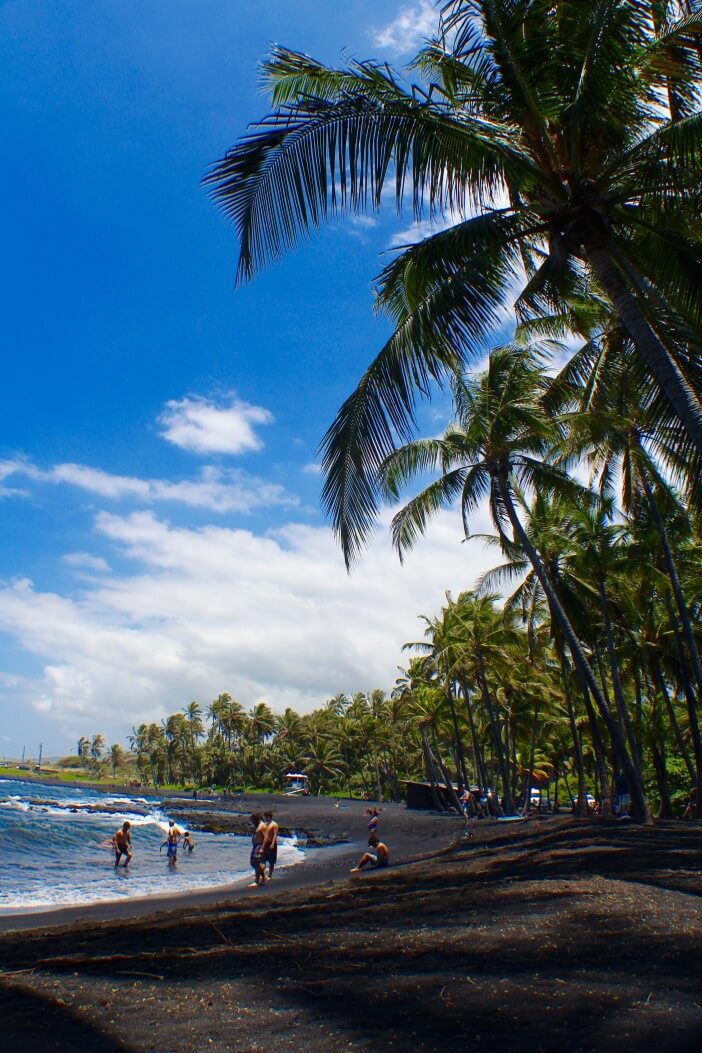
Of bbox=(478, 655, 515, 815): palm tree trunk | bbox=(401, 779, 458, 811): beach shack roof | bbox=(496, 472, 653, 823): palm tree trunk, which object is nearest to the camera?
bbox=(496, 472, 653, 823): palm tree trunk

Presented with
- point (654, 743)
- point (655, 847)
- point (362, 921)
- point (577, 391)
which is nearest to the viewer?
point (362, 921)

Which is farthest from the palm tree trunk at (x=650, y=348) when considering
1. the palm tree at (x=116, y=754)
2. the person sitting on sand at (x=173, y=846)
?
the palm tree at (x=116, y=754)

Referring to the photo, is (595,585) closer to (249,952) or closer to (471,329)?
(471,329)

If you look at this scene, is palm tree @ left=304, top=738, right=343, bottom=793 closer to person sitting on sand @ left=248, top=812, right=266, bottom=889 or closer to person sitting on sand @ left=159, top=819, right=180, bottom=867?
person sitting on sand @ left=159, top=819, right=180, bottom=867

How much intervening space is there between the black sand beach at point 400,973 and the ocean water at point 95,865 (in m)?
8.54

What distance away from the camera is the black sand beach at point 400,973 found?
3309mm

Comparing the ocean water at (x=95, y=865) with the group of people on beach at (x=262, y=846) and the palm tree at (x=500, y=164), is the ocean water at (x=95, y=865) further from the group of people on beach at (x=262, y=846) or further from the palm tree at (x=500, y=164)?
the palm tree at (x=500, y=164)

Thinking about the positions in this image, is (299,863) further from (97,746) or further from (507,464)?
(97,746)

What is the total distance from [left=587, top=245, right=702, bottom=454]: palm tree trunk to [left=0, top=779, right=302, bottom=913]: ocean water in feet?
49.7

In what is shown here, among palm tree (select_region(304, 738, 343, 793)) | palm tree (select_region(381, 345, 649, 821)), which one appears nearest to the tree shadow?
palm tree (select_region(381, 345, 649, 821))

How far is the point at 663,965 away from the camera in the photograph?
160 inches

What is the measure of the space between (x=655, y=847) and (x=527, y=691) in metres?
21.6

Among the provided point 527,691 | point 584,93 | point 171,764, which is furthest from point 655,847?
point 171,764

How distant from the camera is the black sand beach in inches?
130
